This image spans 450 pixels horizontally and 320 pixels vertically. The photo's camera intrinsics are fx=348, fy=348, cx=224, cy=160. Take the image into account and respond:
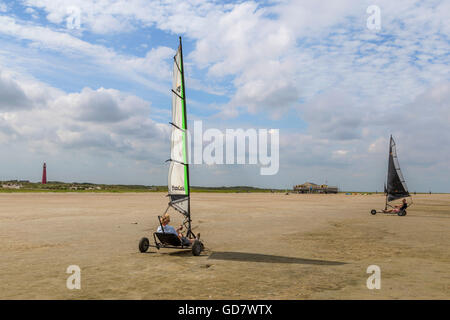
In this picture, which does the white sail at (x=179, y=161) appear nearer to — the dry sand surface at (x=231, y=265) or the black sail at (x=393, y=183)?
the dry sand surface at (x=231, y=265)

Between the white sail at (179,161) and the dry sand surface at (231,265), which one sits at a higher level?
the white sail at (179,161)

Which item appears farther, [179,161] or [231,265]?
[179,161]

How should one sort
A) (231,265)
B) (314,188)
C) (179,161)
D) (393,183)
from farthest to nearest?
(314,188) < (393,183) < (179,161) < (231,265)

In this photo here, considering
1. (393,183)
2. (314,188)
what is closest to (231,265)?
(393,183)

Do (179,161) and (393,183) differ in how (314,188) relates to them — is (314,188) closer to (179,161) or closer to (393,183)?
(393,183)

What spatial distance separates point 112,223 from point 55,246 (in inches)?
316

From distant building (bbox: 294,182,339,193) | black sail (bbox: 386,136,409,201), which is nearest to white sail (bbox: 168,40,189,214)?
black sail (bbox: 386,136,409,201)

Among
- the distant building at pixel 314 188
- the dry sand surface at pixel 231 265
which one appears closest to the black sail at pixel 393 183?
the dry sand surface at pixel 231 265

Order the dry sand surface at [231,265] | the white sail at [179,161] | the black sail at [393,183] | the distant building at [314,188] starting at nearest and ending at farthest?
the dry sand surface at [231,265] → the white sail at [179,161] → the black sail at [393,183] → the distant building at [314,188]

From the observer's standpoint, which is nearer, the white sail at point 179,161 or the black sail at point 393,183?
the white sail at point 179,161

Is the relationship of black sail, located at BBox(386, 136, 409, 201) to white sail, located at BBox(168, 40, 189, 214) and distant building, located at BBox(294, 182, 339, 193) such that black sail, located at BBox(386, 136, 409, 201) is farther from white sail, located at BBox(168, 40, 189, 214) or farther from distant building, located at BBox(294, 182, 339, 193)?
distant building, located at BBox(294, 182, 339, 193)
